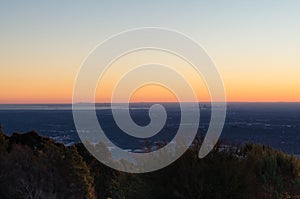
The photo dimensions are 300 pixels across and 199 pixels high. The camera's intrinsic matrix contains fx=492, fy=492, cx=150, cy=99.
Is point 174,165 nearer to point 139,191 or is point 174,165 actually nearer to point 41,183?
point 139,191

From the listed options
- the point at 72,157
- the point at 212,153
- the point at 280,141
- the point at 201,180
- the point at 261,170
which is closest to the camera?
the point at 201,180

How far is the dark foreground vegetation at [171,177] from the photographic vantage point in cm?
1261

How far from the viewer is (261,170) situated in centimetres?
1775

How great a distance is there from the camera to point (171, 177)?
13.0 m

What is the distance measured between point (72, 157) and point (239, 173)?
18.8 m

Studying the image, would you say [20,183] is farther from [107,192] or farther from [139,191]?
[139,191]

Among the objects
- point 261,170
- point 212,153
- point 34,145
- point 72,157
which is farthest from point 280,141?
point 212,153

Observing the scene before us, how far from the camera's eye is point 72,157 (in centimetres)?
2994

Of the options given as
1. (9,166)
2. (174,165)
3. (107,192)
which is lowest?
(107,192)

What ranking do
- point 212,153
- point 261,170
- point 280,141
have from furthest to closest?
point 280,141
point 261,170
point 212,153

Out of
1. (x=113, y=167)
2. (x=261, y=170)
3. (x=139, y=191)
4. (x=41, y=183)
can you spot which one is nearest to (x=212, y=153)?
(x=139, y=191)

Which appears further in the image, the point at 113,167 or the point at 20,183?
the point at 113,167

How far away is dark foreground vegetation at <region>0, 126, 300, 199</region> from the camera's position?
12.6 m

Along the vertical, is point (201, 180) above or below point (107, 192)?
above
